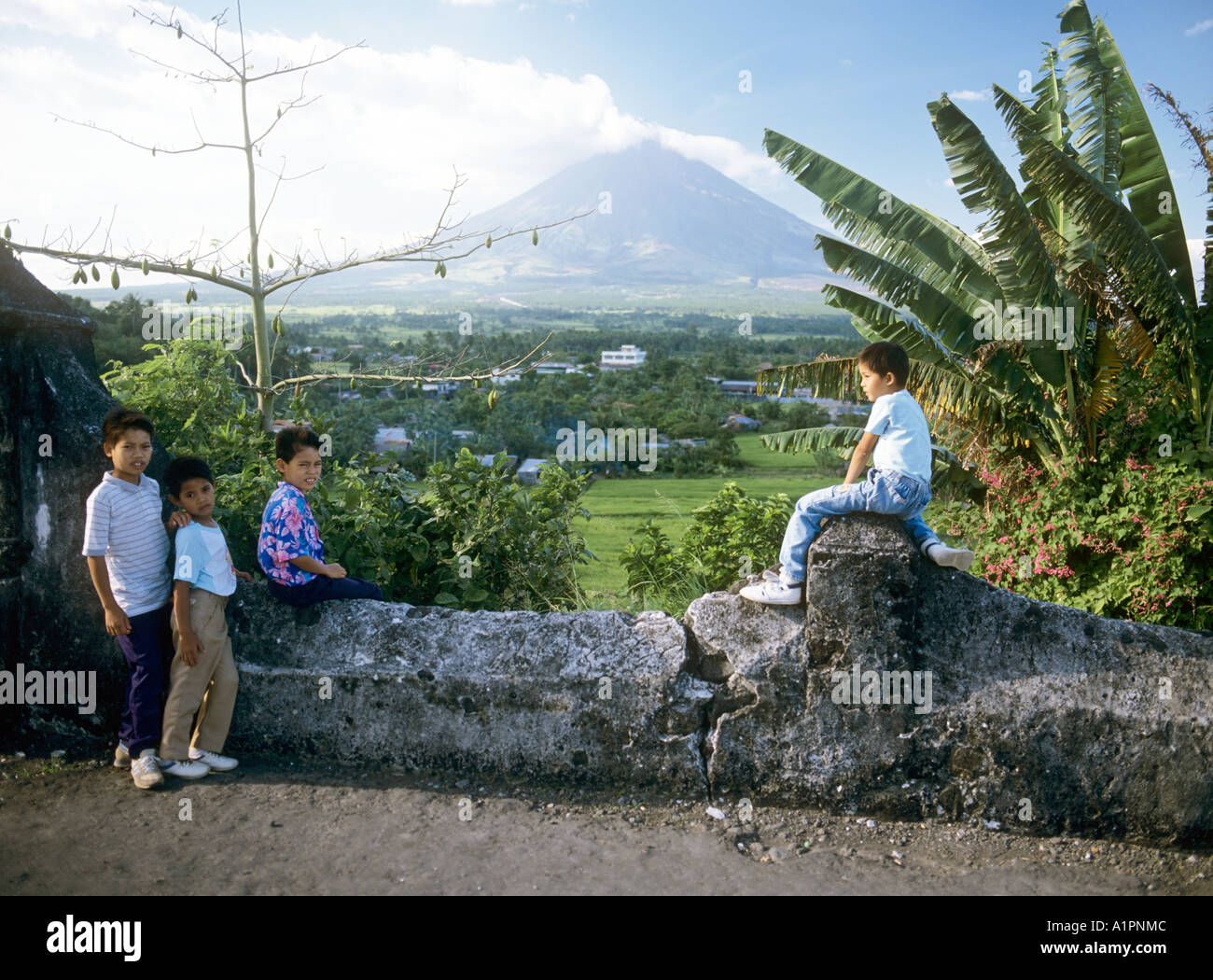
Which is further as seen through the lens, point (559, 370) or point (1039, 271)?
point (559, 370)

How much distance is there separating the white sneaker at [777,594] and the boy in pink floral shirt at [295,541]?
5.76 ft

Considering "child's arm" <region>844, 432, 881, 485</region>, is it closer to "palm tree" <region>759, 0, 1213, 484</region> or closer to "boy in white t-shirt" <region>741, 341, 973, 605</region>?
"boy in white t-shirt" <region>741, 341, 973, 605</region>

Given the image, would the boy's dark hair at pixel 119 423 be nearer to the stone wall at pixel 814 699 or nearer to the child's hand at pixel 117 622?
the child's hand at pixel 117 622

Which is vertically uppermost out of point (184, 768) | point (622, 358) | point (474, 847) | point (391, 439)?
point (622, 358)

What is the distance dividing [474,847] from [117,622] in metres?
1.74

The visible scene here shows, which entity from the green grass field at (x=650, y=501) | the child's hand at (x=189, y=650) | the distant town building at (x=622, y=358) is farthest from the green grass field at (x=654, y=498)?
the distant town building at (x=622, y=358)

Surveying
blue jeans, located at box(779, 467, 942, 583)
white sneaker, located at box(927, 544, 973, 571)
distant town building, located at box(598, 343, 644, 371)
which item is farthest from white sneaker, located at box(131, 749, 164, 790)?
distant town building, located at box(598, 343, 644, 371)

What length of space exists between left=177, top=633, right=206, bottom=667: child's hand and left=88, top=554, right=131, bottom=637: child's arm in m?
0.25

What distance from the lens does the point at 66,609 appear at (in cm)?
363

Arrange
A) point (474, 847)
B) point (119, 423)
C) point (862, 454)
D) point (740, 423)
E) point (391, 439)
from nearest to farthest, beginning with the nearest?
1. point (474, 847)
2. point (119, 423)
3. point (862, 454)
4. point (391, 439)
5. point (740, 423)

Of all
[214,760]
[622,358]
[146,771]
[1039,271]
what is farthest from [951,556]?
[622,358]

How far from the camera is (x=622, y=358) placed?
3769 centimetres

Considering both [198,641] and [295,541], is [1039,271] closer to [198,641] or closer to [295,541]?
[295,541]

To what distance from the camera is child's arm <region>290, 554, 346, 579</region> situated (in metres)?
3.55
